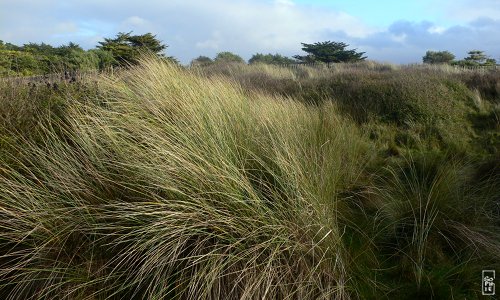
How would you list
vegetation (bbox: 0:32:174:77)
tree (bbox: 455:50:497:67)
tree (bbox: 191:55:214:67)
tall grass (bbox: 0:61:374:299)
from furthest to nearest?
tree (bbox: 455:50:497:67) → tree (bbox: 191:55:214:67) → vegetation (bbox: 0:32:174:77) → tall grass (bbox: 0:61:374:299)

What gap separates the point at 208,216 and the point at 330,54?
2549 cm

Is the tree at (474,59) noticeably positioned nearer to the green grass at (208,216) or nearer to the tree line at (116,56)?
the tree line at (116,56)

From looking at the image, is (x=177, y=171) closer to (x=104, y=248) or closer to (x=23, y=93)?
(x=104, y=248)

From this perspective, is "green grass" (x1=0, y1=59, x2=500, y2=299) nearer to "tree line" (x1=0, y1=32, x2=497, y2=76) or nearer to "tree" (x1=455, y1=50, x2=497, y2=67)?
"tree line" (x1=0, y1=32, x2=497, y2=76)

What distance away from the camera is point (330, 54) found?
26812 mm

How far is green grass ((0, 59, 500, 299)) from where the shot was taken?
258 centimetres

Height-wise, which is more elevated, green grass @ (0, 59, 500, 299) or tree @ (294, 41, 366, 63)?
tree @ (294, 41, 366, 63)

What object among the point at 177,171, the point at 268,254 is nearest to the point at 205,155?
the point at 177,171

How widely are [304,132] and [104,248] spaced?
9.20 feet

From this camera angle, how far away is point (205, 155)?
3158 millimetres

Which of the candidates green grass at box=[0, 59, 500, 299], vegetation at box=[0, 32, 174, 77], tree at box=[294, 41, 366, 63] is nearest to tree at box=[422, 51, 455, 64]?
tree at box=[294, 41, 366, 63]

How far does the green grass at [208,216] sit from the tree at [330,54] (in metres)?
23.0

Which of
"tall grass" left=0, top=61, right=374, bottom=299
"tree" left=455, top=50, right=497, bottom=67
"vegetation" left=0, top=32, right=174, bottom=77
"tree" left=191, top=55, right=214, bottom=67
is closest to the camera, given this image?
"tall grass" left=0, top=61, right=374, bottom=299

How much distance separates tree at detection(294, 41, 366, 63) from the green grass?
23032 millimetres
